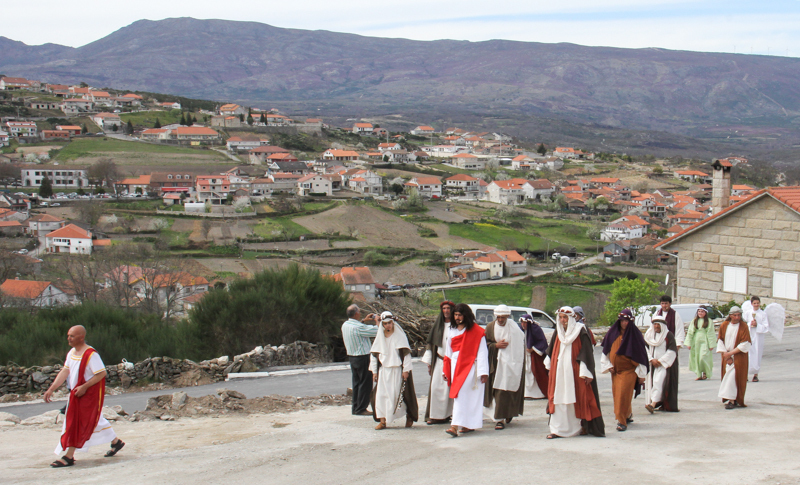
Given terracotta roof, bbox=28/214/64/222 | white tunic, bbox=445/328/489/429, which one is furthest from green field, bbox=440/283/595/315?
white tunic, bbox=445/328/489/429

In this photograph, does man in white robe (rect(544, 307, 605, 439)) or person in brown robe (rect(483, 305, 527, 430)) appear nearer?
man in white robe (rect(544, 307, 605, 439))

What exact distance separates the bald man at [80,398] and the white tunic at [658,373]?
18.6 ft

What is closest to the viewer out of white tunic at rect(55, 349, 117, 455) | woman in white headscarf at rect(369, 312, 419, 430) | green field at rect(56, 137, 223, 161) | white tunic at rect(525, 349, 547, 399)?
white tunic at rect(55, 349, 117, 455)

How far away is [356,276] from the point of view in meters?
43.9

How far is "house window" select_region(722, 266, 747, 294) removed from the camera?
1353cm

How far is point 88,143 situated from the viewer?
3686 inches

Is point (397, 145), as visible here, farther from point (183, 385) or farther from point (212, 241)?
point (183, 385)

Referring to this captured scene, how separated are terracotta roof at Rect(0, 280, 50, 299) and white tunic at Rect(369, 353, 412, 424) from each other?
24.2m

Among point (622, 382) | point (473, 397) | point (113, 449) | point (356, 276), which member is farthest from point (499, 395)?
point (356, 276)

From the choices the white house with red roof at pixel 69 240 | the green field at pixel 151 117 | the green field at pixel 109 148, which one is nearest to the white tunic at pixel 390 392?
the white house with red roof at pixel 69 240

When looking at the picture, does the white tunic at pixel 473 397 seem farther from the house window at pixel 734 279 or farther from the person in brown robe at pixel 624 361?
the house window at pixel 734 279

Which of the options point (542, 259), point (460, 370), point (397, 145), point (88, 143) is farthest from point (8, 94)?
point (460, 370)

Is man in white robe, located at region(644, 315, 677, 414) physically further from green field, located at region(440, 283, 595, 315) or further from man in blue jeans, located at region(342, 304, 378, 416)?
green field, located at region(440, 283, 595, 315)

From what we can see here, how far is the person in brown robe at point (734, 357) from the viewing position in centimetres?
768
